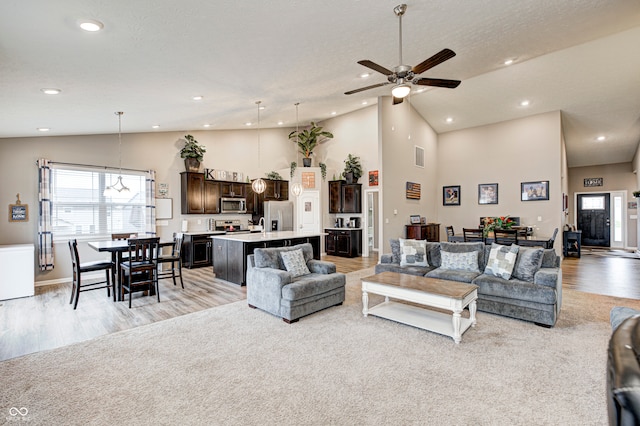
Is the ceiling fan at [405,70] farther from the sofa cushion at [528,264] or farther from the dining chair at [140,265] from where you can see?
the dining chair at [140,265]

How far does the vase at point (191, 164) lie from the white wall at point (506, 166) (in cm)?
773

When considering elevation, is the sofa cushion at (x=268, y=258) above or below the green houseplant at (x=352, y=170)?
below

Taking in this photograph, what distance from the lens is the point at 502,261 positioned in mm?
4156

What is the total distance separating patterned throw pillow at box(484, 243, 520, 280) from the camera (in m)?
4.07

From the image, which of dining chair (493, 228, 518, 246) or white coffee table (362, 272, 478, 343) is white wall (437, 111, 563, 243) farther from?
white coffee table (362, 272, 478, 343)

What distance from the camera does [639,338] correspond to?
3.05 ft

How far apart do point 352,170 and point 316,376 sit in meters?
7.37

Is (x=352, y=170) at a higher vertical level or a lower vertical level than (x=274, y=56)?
lower

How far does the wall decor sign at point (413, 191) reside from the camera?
8875 millimetres

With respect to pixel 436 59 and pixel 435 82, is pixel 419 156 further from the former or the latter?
pixel 436 59

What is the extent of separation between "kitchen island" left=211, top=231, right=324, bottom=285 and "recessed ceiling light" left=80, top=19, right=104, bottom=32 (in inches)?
141

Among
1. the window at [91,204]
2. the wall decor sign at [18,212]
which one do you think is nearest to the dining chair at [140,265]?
the window at [91,204]

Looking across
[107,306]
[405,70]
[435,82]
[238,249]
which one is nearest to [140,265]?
[107,306]

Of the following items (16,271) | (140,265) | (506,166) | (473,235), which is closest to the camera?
(140,265)
